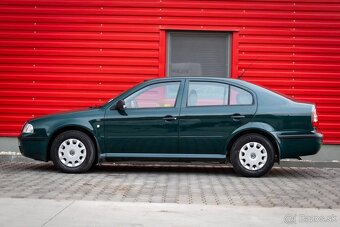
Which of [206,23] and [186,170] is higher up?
[206,23]

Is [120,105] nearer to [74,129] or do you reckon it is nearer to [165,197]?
[74,129]

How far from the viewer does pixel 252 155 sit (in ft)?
30.8

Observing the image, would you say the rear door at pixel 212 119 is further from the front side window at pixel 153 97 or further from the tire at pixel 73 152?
the tire at pixel 73 152

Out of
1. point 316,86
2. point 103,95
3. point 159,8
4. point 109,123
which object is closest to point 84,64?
point 103,95

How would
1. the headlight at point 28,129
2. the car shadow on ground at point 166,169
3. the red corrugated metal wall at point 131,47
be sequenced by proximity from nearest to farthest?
1. the headlight at point 28,129
2. the car shadow on ground at point 166,169
3. the red corrugated metal wall at point 131,47

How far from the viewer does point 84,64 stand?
1221 cm

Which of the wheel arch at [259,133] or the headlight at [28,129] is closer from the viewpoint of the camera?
the wheel arch at [259,133]

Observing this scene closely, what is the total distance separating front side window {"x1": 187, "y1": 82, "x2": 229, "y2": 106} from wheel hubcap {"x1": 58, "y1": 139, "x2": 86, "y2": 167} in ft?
5.97

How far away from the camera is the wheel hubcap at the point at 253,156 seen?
9.35 meters

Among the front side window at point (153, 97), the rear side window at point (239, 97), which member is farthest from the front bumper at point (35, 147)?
the rear side window at point (239, 97)

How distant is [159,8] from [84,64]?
187 centimetres

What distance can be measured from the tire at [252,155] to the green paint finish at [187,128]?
0.11 metres

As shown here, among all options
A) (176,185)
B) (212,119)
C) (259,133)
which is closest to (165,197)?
(176,185)

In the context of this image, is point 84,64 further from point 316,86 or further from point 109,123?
point 316,86
